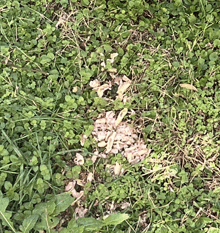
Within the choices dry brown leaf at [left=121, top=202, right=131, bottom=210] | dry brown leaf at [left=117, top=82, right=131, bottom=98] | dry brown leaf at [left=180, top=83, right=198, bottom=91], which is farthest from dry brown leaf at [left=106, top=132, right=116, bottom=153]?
dry brown leaf at [left=180, top=83, right=198, bottom=91]

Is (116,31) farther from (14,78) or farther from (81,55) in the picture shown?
(14,78)

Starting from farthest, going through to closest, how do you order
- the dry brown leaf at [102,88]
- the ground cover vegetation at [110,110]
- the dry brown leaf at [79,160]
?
the dry brown leaf at [102,88] < the dry brown leaf at [79,160] < the ground cover vegetation at [110,110]

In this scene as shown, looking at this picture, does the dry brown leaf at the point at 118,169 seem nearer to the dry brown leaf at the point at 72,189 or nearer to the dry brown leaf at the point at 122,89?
the dry brown leaf at the point at 72,189

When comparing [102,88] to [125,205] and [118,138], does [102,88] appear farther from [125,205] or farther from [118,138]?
[125,205]

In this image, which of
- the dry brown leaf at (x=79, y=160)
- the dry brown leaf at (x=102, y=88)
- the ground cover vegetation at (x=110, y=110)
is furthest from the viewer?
the dry brown leaf at (x=102, y=88)

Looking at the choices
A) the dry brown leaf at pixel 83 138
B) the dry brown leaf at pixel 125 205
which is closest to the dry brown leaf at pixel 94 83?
the dry brown leaf at pixel 83 138

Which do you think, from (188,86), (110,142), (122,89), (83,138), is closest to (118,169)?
(110,142)

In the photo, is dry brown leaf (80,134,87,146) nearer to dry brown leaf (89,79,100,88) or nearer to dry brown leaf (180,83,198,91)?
dry brown leaf (89,79,100,88)

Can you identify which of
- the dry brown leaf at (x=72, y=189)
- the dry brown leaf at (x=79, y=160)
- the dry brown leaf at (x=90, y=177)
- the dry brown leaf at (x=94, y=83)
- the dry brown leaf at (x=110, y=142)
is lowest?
the dry brown leaf at (x=72, y=189)

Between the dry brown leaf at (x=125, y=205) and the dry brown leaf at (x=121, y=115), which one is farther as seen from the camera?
the dry brown leaf at (x=121, y=115)

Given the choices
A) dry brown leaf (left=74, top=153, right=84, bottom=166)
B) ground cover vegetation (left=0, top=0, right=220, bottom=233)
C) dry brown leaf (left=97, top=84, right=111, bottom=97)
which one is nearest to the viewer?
ground cover vegetation (left=0, top=0, right=220, bottom=233)
